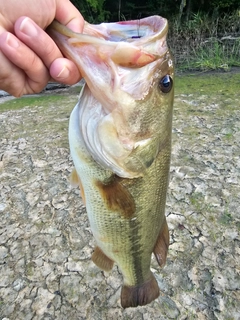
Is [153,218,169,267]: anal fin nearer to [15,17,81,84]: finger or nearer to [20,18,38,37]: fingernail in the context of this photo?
[15,17,81,84]: finger

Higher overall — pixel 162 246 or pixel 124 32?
pixel 124 32

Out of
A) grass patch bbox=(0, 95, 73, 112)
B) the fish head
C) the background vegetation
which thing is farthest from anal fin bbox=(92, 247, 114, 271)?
the background vegetation

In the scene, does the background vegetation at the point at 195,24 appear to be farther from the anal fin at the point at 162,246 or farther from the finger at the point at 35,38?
the finger at the point at 35,38

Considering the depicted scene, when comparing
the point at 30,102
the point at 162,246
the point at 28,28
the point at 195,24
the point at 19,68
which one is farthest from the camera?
the point at 195,24

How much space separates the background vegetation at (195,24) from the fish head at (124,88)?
13.5ft

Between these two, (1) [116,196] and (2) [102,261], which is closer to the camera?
(1) [116,196]

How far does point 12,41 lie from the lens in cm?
86

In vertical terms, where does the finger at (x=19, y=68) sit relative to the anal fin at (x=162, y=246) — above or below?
above

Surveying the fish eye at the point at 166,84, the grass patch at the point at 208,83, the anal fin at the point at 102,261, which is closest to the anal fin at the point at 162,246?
the anal fin at the point at 102,261

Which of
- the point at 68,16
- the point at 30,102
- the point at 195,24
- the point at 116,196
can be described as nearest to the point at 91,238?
the point at 116,196

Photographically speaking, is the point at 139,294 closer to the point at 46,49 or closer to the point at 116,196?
the point at 116,196

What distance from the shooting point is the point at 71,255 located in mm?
1835

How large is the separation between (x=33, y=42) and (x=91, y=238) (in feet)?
4.14

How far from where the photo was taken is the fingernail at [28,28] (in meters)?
0.86
